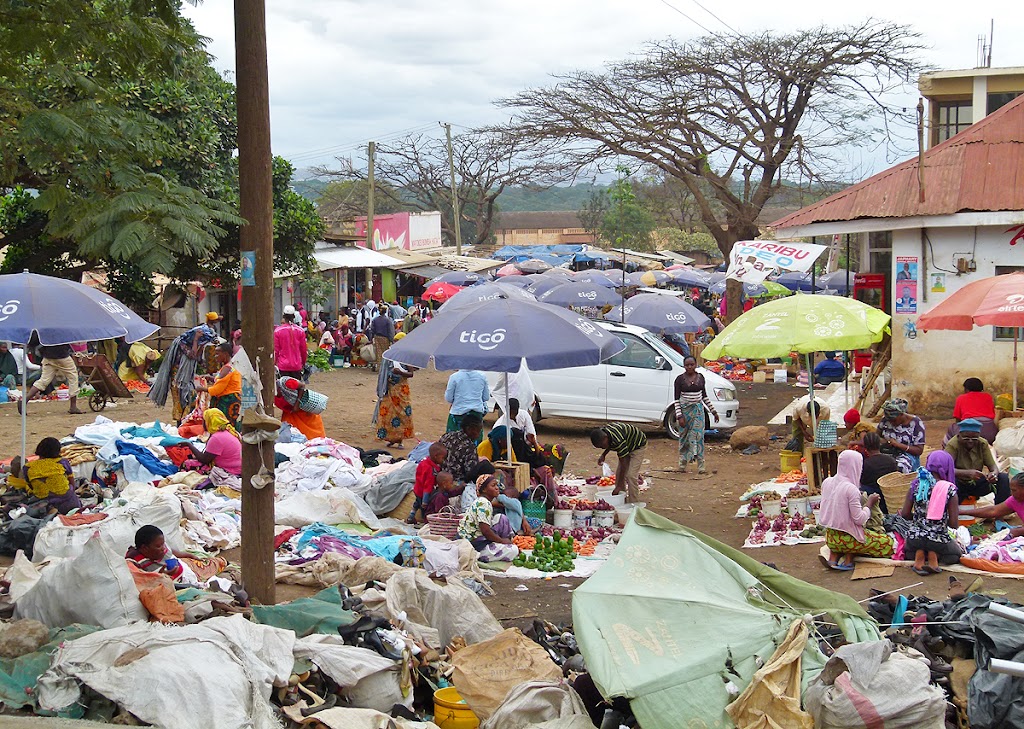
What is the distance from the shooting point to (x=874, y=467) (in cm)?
986

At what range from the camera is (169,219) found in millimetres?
5207

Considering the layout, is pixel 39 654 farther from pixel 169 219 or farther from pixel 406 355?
pixel 406 355

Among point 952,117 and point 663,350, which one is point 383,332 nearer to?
point 663,350

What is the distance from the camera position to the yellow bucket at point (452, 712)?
5.95m

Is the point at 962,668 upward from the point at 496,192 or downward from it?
downward

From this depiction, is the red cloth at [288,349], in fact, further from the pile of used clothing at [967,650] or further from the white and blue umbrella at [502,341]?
the pile of used clothing at [967,650]

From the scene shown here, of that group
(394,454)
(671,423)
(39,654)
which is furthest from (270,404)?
(671,423)

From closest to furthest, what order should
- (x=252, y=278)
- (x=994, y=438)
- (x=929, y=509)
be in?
(x=252, y=278) → (x=929, y=509) → (x=994, y=438)

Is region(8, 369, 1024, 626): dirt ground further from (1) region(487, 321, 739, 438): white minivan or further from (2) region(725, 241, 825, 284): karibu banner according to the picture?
(2) region(725, 241, 825, 284): karibu banner

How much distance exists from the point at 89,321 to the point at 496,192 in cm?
4573

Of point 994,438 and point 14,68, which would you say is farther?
point 994,438

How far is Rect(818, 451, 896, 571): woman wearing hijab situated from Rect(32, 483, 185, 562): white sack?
5430 mm

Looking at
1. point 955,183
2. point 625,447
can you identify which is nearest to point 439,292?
point 955,183

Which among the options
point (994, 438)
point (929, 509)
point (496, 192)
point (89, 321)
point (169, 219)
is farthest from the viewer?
point (496, 192)
